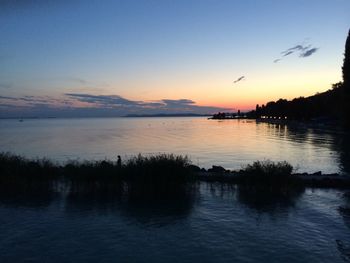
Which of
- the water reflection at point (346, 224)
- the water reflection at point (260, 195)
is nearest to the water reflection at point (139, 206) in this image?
the water reflection at point (260, 195)

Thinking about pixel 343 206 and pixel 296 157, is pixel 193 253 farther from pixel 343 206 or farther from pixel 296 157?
pixel 296 157

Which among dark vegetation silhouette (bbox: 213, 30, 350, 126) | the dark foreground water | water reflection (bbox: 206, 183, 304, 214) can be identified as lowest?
the dark foreground water

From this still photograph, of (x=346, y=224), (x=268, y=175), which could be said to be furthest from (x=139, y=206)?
(x=346, y=224)

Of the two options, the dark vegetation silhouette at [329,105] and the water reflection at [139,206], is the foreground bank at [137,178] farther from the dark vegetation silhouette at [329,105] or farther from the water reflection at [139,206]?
the dark vegetation silhouette at [329,105]

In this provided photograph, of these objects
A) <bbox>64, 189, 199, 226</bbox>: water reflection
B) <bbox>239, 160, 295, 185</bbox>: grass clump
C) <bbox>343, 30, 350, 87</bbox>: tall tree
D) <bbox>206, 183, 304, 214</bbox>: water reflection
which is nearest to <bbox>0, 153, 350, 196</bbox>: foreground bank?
<bbox>239, 160, 295, 185</bbox>: grass clump

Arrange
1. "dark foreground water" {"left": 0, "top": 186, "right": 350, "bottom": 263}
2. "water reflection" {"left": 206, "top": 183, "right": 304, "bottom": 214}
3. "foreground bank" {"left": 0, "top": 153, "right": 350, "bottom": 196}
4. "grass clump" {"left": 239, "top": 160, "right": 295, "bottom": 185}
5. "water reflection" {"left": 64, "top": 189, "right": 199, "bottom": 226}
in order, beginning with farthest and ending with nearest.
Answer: "foreground bank" {"left": 0, "top": 153, "right": 350, "bottom": 196} → "grass clump" {"left": 239, "top": 160, "right": 295, "bottom": 185} → "water reflection" {"left": 206, "top": 183, "right": 304, "bottom": 214} → "water reflection" {"left": 64, "top": 189, "right": 199, "bottom": 226} → "dark foreground water" {"left": 0, "top": 186, "right": 350, "bottom": 263}

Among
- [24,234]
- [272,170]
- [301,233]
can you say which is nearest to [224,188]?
[272,170]

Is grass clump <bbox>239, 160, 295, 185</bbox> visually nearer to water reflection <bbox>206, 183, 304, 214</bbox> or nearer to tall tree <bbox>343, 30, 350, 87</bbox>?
water reflection <bbox>206, 183, 304, 214</bbox>

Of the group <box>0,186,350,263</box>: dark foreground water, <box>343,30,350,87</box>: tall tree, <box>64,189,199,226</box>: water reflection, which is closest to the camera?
<box>0,186,350,263</box>: dark foreground water

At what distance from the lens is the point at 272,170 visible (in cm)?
2436

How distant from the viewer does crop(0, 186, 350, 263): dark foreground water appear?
13883mm

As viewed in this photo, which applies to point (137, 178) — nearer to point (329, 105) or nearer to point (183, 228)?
point (183, 228)

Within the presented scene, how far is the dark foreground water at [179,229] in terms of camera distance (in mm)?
13883

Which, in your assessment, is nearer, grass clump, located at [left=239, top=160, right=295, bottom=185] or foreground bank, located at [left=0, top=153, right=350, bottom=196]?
grass clump, located at [left=239, top=160, right=295, bottom=185]
